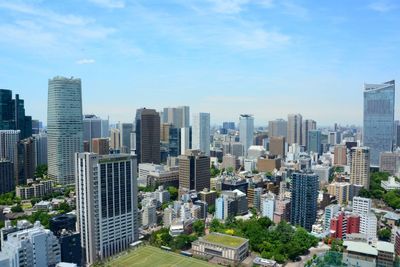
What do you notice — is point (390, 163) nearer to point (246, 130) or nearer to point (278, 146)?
point (278, 146)

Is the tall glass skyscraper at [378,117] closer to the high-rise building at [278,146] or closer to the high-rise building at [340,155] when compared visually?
the high-rise building at [340,155]

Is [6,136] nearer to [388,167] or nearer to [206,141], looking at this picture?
[206,141]

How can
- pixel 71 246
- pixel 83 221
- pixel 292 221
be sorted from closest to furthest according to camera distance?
1. pixel 71 246
2. pixel 83 221
3. pixel 292 221

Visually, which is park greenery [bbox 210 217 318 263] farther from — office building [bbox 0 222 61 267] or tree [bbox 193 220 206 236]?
office building [bbox 0 222 61 267]

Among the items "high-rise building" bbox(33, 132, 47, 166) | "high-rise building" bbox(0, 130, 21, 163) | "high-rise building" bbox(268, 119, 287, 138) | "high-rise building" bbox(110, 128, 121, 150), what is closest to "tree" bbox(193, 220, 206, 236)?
"high-rise building" bbox(0, 130, 21, 163)

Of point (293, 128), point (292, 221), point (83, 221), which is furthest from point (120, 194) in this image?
point (293, 128)
